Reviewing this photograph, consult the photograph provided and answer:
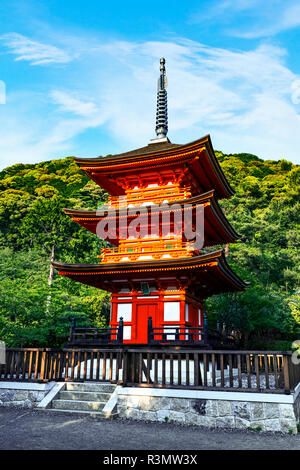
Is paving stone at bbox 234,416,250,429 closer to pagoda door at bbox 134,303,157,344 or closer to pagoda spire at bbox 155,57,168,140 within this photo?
pagoda door at bbox 134,303,157,344

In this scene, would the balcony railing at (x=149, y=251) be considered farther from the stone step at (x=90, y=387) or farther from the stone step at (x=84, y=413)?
the stone step at (x=84, y=413)

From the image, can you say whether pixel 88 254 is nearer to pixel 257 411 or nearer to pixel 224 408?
pixel 224 408

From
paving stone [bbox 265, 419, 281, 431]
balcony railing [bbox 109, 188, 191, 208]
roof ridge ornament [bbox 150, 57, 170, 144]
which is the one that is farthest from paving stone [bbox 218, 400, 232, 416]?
roof ridge ornament [bbox 150, 57, 170, 144]

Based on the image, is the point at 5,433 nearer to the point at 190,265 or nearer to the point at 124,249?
the point at 190,265

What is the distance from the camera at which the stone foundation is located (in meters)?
11.3

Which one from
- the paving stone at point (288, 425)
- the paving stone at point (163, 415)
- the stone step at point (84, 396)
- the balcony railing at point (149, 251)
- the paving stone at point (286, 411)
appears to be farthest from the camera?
the balcony railing at point (149, 251)

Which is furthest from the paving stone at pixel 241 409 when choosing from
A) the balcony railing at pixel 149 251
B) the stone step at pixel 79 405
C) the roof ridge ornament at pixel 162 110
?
the roof ridge ornament at pixel 162 110

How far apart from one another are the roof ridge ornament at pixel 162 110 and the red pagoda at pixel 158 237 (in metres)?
4.01

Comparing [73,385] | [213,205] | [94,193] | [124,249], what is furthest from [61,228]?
[73,385]

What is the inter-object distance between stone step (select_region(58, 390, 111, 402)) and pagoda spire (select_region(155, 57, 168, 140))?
14.6 metres

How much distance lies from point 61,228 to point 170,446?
3690 cm

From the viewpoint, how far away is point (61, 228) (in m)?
42.4

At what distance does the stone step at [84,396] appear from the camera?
11.2 m
